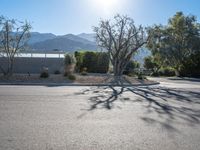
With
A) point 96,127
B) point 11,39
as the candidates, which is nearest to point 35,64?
point 11,39

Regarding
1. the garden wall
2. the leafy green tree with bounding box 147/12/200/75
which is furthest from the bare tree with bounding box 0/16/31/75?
the leafy green tree with bounding box 147/12/200/75

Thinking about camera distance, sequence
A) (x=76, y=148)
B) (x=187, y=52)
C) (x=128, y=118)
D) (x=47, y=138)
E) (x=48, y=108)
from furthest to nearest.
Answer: (x=187, y=52)
(x=48, y=108)
(x=128, y=118)
(x=47, y=138)
(x=76, y=148)

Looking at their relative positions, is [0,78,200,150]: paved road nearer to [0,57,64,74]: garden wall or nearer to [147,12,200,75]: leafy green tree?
[0,57,64,74]: garden wall

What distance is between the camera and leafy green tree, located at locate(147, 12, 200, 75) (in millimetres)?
53062

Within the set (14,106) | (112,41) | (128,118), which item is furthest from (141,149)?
(112,41)

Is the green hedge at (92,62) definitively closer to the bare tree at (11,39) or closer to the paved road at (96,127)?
the bare tree at (11,39)

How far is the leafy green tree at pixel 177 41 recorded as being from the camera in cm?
5306

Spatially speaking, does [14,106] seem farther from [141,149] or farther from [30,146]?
[141,149]

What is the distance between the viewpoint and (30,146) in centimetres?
736

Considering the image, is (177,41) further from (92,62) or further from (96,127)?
(96,127)

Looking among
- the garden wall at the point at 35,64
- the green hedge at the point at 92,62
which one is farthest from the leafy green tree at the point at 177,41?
the garden wall at the point at 35,64

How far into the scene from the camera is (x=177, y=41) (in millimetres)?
54375

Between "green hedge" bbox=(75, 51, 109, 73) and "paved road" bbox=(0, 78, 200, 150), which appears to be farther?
"green hedge" bbox=(75, 51, 109, 73)

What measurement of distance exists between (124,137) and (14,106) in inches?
238
